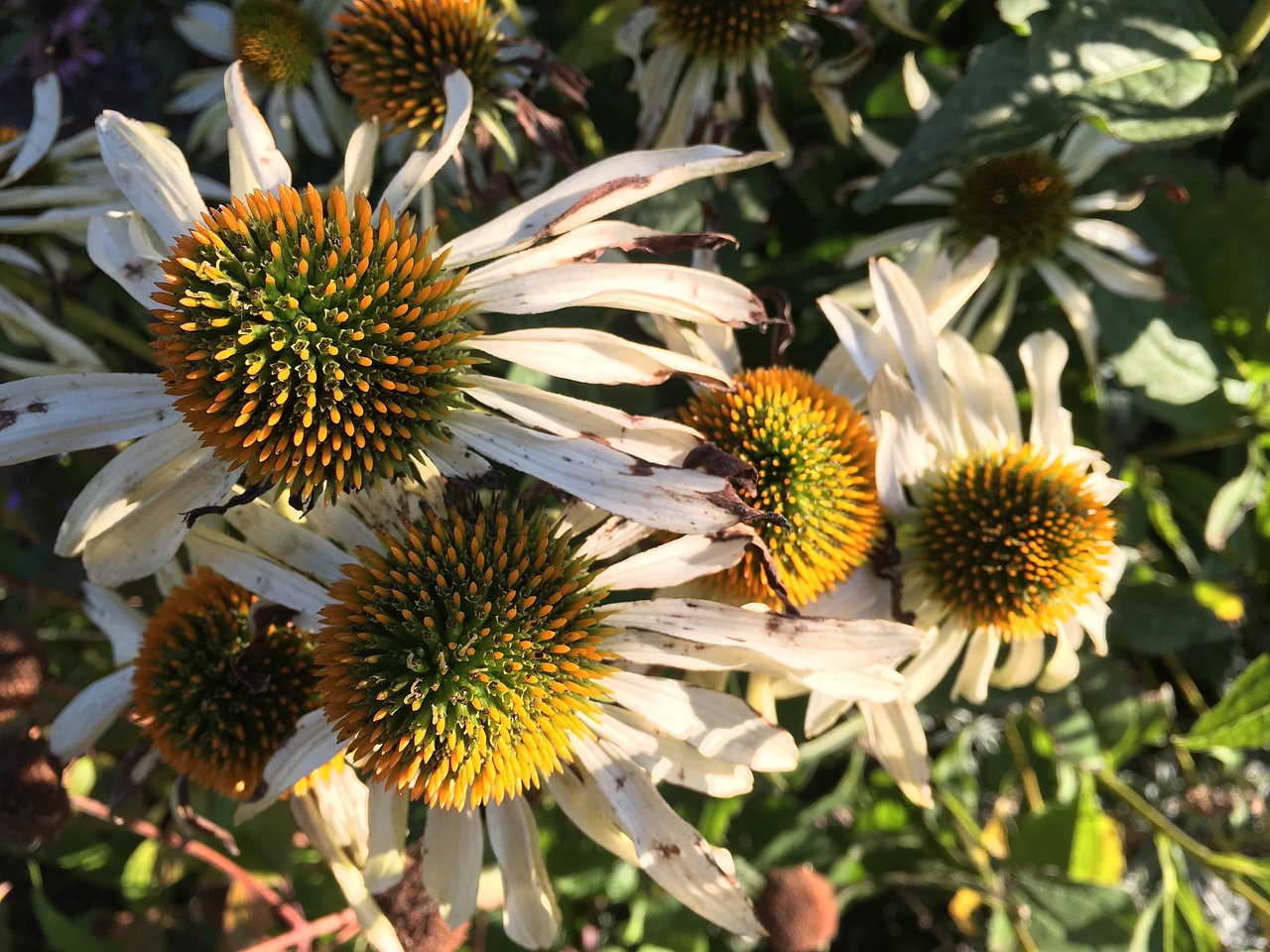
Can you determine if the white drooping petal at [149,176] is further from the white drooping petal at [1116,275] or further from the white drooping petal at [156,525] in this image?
the white drooping petal at [1116,275]

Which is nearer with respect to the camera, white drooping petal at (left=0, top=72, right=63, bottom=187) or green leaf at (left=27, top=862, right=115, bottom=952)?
white drooping petal at (left=0, top=72, right=63, bottom=187)

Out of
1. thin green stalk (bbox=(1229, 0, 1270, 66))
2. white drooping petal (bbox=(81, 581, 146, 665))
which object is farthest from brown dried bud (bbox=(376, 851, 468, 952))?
thin green stalk (bbox=(1229, 0, 1270, 66))

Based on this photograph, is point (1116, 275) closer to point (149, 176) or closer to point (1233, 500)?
point (1233, 500)

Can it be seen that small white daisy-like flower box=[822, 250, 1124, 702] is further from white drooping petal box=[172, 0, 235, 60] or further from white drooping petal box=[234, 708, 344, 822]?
white drooping petal box=[172, 0, 235, 60]

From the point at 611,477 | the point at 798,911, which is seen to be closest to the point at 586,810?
the point at 611,477

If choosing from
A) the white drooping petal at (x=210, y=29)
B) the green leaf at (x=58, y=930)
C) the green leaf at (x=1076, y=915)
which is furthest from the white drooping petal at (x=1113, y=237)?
the green leaf at (x=58, y=930)

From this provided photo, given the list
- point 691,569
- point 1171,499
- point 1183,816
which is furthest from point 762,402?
point 1183,816
